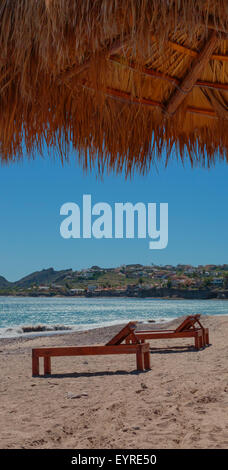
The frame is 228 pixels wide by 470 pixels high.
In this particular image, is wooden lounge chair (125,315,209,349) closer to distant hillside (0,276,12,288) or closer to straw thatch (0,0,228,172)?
straw thatch (0,0,228,172)

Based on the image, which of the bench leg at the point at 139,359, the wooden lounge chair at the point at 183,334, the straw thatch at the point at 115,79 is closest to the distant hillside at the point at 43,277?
the wooden lounge chair at the point at 183,334

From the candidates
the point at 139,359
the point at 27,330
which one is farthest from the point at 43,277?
the point at 139,359

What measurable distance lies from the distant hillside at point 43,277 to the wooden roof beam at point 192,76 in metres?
101

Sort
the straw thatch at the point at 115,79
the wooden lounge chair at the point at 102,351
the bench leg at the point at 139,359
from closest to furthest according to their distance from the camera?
the straw thatch at the point at 115,79 → the wooden lounge chair at the point at 102,351 → the bench leg at the point at 139,359

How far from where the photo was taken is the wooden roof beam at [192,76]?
253 centimetres

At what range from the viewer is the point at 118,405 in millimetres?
3902

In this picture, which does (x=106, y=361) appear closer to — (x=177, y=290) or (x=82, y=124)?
(x=82, y=124)

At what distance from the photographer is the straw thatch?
2035 millimetres

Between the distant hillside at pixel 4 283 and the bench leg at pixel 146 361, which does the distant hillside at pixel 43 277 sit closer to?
the distant hillside at pixel 4 283

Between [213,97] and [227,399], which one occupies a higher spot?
[213,97]

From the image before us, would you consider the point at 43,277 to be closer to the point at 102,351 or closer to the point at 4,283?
the point at 4,283

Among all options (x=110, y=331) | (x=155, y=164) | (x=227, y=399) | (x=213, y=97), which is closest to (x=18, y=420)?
(x=227, y=399)
